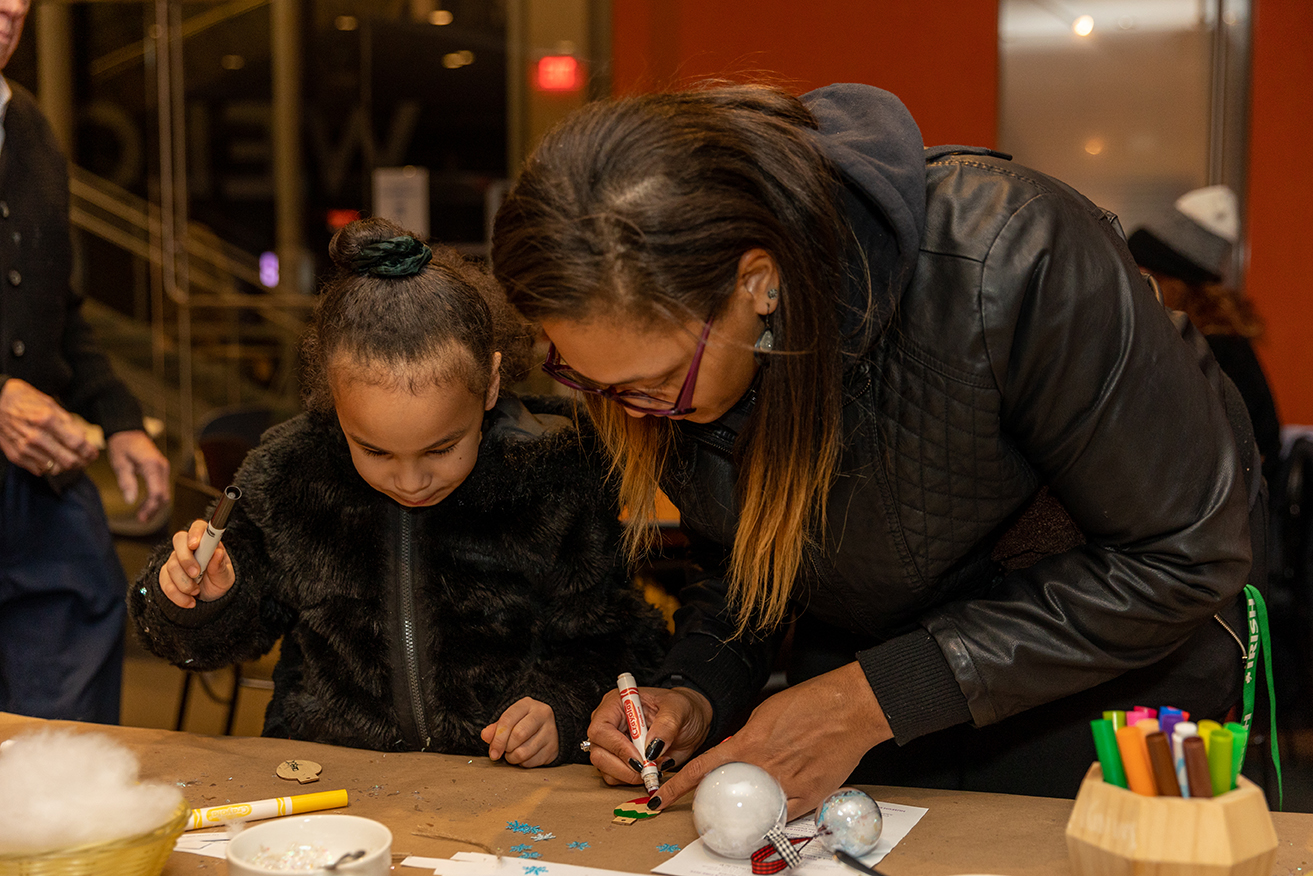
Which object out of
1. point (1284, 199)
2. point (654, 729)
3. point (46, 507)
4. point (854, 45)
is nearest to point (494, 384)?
point (654, 729)

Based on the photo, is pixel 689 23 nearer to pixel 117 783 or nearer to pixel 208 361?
pixel 208 361

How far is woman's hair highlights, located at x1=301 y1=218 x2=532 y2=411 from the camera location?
5.05 ft

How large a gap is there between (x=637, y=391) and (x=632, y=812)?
44cm

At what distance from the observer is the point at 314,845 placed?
3.47ft

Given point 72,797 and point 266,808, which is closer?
point 72,797

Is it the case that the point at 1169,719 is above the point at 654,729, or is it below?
above

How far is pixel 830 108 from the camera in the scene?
126 cm

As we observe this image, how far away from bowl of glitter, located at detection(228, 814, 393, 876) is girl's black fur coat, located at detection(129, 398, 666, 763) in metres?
0.58

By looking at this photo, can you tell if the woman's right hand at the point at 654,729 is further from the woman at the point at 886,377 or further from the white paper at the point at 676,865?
the white paper at the point at 676,865

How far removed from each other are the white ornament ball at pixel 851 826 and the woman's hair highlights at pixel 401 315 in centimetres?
75

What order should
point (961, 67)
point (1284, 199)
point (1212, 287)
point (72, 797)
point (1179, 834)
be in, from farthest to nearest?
point (961, 67)
point (1284, 199)
point (1212, 287)
point (72, 797)
point (1179, 834)

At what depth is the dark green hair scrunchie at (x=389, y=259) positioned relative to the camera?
1575 millimetres

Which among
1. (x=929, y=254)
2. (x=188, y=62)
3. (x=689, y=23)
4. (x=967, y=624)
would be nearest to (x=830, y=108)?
(x=929, y=254)

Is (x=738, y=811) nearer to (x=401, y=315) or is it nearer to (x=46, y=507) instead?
(x=401, y=315)
